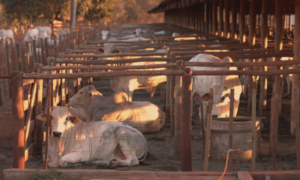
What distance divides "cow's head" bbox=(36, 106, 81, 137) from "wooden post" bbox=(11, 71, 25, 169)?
88 centimetres

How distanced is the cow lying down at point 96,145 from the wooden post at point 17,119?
3.72 ft

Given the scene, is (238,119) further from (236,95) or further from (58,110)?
(58,110)

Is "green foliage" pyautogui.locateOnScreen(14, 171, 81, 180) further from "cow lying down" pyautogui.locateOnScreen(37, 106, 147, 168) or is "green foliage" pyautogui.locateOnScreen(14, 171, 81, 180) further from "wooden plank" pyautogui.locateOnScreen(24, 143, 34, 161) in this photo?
"cow lying down" pyautogui.locateOnScreen(37, 106, 147, 168)

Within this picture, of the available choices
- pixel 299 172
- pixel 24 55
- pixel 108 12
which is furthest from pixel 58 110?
pixel 108 12

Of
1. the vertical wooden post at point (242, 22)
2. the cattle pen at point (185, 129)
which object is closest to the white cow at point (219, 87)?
the cattle pen at point (185, 129)

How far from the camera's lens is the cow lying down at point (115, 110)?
945 centimetres

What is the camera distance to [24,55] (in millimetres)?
16594

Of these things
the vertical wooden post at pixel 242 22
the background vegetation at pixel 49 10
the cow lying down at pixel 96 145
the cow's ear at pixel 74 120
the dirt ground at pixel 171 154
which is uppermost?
the background vegetation at pixel 49 10

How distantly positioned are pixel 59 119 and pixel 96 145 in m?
0.73

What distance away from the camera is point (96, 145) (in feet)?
24.6

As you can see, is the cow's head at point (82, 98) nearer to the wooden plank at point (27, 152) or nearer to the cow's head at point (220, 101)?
the wooden plank at point (27, 152)

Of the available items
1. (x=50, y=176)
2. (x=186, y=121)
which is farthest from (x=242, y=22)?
(x=50, y=176)

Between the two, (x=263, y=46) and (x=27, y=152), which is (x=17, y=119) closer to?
(x=27, y=152)

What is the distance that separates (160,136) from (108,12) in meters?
41.8
